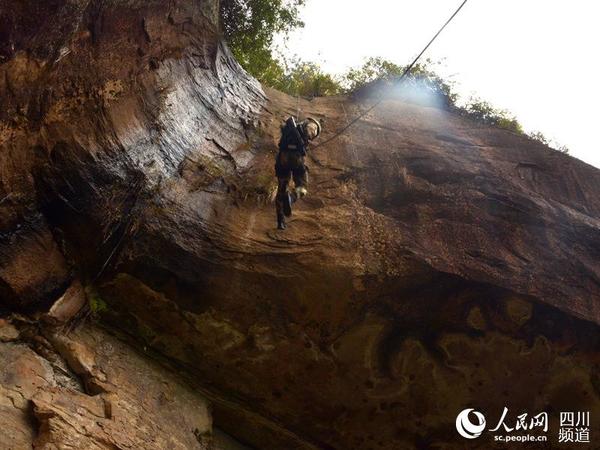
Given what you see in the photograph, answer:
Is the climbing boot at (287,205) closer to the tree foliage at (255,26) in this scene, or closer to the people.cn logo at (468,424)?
the people.cn logo at (468,424)

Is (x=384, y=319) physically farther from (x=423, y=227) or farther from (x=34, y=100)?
(x=34, y=100)

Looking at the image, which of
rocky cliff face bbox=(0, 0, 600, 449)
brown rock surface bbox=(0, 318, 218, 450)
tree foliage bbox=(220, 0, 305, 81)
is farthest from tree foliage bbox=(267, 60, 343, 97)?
brown rock surface bbox=(0, 318, 218, 450)

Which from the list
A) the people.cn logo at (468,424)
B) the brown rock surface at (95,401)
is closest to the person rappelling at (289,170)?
the brown rock surface at (95,401)

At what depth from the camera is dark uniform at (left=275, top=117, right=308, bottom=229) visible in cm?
824

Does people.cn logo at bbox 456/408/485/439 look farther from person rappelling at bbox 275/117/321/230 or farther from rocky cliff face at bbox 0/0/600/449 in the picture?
person rappelling at bbox 275/117/321/230

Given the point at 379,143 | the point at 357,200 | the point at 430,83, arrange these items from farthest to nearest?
the point at 430,83, the point at 379,143, the point at 357,200

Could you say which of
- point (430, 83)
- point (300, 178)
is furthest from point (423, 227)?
point (430, 83)

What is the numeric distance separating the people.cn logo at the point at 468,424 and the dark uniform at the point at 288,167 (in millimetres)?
4185

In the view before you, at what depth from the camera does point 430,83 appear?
51.0 ft

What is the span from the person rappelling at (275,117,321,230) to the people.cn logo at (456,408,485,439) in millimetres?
4173

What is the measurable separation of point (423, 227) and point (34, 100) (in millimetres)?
5798

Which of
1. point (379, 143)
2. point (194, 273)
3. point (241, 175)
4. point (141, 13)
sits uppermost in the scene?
point (379, 143)

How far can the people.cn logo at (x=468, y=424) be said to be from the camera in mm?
8555

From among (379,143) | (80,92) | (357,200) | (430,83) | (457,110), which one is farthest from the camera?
(430,83)
